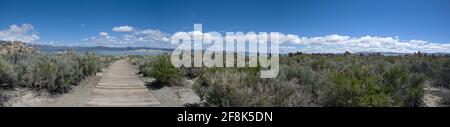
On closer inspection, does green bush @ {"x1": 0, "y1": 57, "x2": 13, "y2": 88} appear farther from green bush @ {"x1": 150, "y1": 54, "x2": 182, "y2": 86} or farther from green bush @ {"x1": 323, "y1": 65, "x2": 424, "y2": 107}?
green bush @ {"x1": 323, "y1": 65, "x2": 424, "y2": 107}

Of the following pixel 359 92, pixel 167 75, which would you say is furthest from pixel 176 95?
pixel 359 92

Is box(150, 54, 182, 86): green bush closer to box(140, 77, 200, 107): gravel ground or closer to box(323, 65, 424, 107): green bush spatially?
box(140, 77, 200, 107): gravel ground

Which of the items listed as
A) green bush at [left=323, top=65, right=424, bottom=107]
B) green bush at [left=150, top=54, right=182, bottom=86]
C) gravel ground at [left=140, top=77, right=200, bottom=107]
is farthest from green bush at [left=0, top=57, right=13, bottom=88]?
green bush at [left=323, top=65, right=424, bottom=107]

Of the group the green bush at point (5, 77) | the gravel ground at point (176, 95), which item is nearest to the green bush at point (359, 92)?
the gravel ground at point (176, 95)

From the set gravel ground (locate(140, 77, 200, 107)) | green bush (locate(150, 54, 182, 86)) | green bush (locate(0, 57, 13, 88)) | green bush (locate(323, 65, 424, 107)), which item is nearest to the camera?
green bush (locate(323, 65, 424, 107))

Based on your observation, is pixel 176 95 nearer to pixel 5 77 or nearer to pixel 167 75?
pixel 167 75

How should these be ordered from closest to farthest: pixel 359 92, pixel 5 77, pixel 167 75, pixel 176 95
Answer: pixel 359 92, pixel 5 77, pixel 176 95, pixel 167 75

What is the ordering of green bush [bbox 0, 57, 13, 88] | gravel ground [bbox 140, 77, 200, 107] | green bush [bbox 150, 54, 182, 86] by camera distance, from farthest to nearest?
1. green bush [bbox 150, 54, 182, 86]
2. gravel ground [bbox 140, 77, 200, 107]
3. green bush [bbox 0, 57, 13, 88]

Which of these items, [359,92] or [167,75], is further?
[167,75]

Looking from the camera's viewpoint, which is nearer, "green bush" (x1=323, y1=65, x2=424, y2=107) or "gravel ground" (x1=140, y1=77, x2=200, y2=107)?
"green bush" (x1=323, y1=65, x2=424, y2=107)

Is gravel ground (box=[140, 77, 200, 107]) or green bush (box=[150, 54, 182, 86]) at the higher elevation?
green bush (box=[150, 54, 182, 86])

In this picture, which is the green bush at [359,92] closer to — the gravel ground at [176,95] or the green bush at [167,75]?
the gravel ground at [176,95]

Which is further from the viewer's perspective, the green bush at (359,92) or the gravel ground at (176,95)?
the gravel ground at (176,95)
